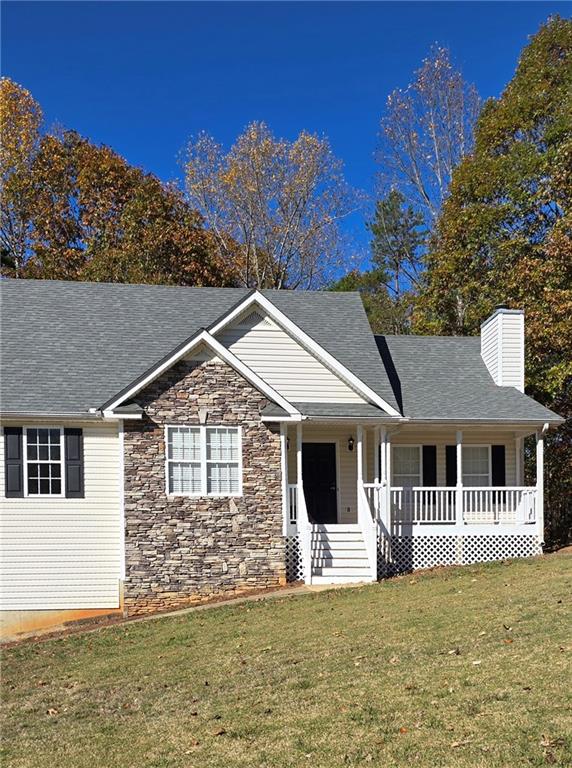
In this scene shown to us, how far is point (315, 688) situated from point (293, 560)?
8760 mm

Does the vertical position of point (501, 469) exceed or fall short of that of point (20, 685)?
it exceeds it

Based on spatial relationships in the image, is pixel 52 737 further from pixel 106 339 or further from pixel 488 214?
pixel 488 214

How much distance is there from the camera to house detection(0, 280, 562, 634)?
16.4 m

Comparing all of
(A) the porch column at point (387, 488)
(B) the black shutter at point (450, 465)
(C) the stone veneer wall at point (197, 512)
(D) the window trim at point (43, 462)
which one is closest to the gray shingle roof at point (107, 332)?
(D) the window trim at point (43, 462)

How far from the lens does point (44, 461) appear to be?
54.8 ft

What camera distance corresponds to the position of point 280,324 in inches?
728

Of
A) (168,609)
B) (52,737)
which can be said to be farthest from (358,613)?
(52,737)

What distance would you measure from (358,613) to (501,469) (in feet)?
28.0

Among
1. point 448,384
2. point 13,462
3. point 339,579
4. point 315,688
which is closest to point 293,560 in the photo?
point 339,579

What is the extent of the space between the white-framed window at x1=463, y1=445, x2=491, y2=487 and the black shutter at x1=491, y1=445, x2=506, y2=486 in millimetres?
96

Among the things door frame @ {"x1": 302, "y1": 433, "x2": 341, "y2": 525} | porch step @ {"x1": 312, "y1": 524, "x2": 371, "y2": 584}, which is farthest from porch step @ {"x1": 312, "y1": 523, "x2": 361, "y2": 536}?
door frame @ {"x1": 302, "y1": 433, "x2": 341, "y2": 525}

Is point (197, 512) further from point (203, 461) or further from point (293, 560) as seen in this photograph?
point (293, 560)

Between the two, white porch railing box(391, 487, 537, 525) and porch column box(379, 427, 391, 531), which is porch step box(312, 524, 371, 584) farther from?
white porch railing box(391, 487, 537, 525)

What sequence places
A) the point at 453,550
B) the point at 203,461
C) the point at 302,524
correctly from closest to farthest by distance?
the point at 203,461, the point at 302,524, the point at 453,550
